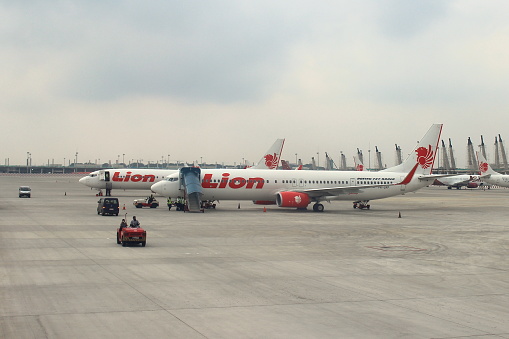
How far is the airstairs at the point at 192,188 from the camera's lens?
199 ft

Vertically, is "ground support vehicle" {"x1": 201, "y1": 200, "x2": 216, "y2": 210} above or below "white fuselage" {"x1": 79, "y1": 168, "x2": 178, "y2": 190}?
below

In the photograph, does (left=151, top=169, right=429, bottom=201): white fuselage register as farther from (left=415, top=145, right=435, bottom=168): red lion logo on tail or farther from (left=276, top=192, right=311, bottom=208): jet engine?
(left=415, top=145, right=435, bottom=168): red lion logo on tail

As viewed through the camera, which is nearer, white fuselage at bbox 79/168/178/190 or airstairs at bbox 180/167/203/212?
airstairs at bbox 180/167/203/212

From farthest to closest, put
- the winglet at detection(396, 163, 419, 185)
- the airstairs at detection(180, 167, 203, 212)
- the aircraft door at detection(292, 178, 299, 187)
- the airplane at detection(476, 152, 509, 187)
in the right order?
the airplane at detection(476, 152, 509, 187)
the winglet at detection(396, 163, 419, 185)
the aircraft door at detection(292, 178, 299, 187)
the airstairs at detection(180, 167, 203, 212)

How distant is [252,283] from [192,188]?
38300mm

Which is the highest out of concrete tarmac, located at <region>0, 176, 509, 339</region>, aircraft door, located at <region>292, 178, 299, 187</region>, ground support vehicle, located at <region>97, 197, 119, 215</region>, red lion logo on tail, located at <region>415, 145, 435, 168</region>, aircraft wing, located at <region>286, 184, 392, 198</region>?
red lion logo on tail, located at <region>415, 145, 435, 168</region>

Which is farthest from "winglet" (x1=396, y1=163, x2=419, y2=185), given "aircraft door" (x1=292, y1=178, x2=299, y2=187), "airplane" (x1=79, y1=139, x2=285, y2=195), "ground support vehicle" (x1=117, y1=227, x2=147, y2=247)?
"ground support vehicle" (x1=117, y1=227, x2=147, y2=247)

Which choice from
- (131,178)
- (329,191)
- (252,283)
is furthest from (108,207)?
(252,283)

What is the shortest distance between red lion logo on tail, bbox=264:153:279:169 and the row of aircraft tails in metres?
32.4

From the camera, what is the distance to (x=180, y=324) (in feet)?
53.2

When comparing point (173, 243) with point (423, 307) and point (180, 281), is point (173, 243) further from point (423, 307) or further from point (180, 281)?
point (423, 307)

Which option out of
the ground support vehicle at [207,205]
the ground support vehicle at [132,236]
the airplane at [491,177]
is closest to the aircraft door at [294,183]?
the ground support vehicle at [207,205]

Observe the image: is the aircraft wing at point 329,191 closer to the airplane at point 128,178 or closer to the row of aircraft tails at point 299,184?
the row of aircraft tails at point 299,184

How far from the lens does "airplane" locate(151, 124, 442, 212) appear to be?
205ft
